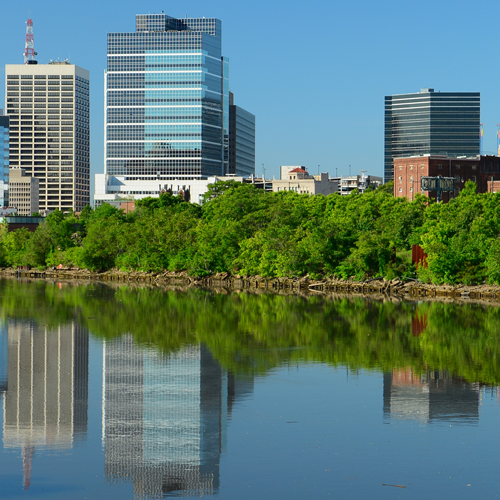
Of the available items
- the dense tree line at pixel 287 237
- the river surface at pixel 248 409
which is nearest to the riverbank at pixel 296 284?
the dense tree line at pixel 287 237

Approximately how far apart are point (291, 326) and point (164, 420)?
32.0 m

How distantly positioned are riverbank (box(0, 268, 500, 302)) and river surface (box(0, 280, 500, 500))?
37.6m

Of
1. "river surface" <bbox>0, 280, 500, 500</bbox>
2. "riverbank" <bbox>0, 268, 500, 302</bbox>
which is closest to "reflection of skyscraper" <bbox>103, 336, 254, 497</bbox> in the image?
"river surface" <bbox>0, 280, 500, 500</bbox>

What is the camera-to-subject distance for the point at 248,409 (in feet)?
112

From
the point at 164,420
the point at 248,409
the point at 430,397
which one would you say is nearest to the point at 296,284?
the point at 430,397

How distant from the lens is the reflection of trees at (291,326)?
47.0 meters

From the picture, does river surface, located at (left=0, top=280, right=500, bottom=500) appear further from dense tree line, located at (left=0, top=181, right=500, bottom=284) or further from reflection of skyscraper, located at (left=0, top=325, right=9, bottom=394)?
dense tree line, located at (left=0, top=181, right=500, bottom=284)

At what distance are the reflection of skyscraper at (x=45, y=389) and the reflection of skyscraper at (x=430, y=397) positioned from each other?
13.3 metres

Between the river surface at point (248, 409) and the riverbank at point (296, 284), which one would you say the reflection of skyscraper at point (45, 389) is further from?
the riverbank at point (296, 284)

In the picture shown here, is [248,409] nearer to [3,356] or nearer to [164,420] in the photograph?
[164,420]

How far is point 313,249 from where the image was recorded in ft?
380

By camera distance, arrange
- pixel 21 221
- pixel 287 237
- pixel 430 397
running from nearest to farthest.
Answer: pixel 430 397
pixel 287 237
pixel 21 221

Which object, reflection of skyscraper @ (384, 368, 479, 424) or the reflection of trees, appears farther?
the reflection of trees

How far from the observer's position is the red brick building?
183250 millimetres
